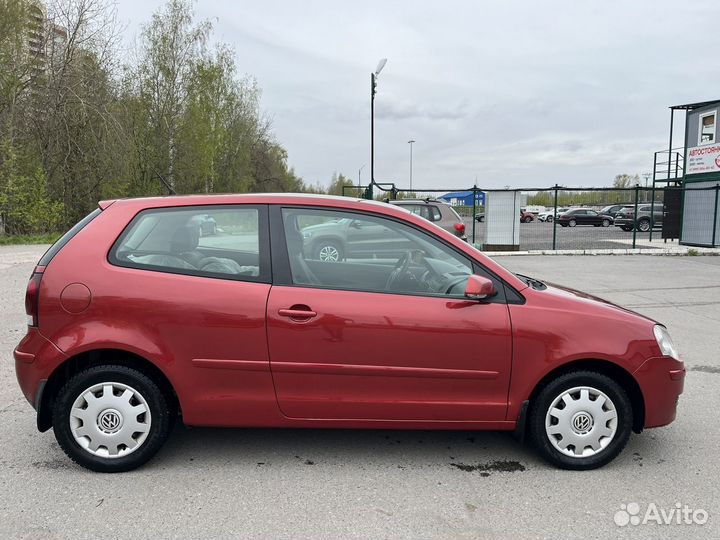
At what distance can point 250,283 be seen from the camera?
3.20 m

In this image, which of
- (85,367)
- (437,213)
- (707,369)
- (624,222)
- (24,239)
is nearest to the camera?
(85,367)

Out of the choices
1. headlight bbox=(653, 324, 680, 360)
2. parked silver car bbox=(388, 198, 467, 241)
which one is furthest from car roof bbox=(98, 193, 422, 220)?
parked silver car bbox=(388, 198, 467, 241)

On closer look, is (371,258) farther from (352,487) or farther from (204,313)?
(352,487)

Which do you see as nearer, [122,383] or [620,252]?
[122,383]

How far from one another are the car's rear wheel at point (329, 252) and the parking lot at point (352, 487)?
90 centimetres

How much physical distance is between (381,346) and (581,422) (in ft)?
4.26

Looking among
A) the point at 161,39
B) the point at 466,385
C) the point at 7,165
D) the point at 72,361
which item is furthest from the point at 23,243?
the point at 466,385

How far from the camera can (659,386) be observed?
3311 mm

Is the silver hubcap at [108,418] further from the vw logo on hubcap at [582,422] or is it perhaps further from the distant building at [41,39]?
the distant building at [41,39]

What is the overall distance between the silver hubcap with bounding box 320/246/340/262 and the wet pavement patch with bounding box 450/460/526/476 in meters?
1.47

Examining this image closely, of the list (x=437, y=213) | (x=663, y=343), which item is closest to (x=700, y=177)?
(x=437, y=213)

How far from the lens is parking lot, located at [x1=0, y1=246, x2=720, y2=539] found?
8.87 feet

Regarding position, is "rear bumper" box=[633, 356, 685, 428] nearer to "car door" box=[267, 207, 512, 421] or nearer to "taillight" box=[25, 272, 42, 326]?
"car door" box=[267, 207, 512, 421]

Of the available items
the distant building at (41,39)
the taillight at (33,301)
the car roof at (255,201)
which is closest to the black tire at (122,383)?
the taillight at (33,301)
